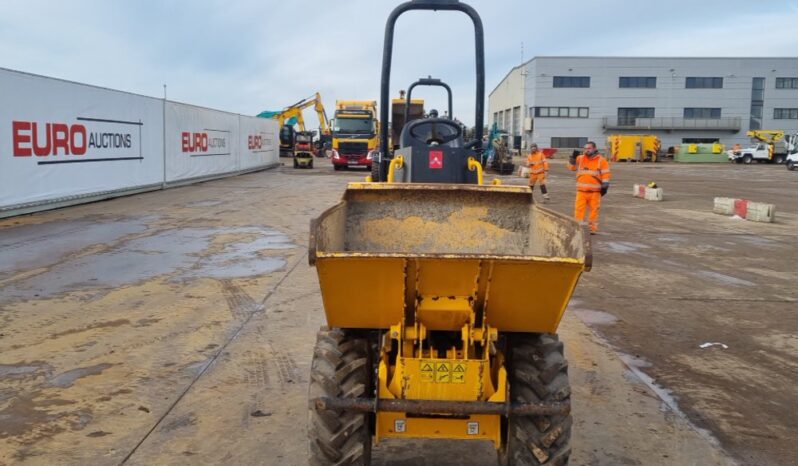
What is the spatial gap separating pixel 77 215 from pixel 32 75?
3.20 m

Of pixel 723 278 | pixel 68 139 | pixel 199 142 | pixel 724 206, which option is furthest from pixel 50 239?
pixel 724 206

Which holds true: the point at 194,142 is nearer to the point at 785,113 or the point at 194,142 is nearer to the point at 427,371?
the point at 427,371

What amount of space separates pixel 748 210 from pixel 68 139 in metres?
16.7

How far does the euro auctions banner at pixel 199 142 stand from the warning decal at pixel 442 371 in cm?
2081

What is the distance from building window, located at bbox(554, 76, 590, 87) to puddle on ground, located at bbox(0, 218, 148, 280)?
195 feet

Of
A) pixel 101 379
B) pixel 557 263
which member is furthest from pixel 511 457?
pixel 101 379

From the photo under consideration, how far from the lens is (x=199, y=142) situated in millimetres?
25344

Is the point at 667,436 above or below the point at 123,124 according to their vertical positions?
below

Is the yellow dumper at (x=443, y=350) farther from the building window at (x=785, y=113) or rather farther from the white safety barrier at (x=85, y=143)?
the building window at (x=785, y=113)

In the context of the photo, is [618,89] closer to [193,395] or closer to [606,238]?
[606,238]

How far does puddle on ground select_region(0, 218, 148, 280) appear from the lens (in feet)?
30.9

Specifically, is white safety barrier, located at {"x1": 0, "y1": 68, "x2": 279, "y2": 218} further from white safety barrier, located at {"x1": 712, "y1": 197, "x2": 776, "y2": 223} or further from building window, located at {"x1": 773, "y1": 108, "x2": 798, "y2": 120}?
building window, located at {"x1": 773, "y1": 108, "x2": 798, "y2": 120}

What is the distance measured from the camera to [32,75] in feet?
47.4

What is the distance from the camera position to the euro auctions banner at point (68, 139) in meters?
13.9
